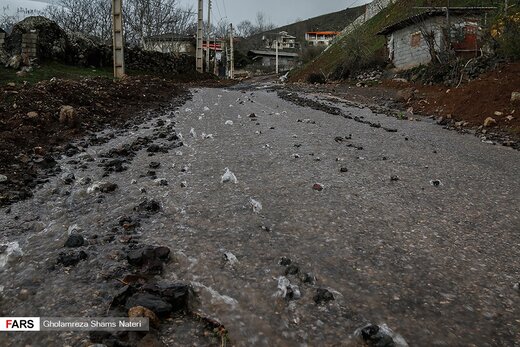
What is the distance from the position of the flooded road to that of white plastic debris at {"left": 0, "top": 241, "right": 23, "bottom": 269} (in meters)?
0.01

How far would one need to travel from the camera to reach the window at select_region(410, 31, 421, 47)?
75.1 feet

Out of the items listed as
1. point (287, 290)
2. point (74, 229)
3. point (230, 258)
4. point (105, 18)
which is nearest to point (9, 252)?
point (74, 229)

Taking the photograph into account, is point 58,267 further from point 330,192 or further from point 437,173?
point 437,173

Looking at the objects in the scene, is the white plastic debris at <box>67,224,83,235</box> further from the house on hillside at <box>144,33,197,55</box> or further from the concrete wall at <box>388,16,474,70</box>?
the house on hillside at <box>144,33,197,55</box>

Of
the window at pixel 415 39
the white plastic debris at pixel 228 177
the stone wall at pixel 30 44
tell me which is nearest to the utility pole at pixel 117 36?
the stone wall at pixel 30 44

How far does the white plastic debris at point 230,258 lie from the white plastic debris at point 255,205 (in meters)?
0.77

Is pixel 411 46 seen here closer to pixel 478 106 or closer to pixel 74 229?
pixel 478 106

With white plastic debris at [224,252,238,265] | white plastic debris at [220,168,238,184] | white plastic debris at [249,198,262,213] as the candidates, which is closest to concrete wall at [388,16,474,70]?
→ white plastic debris at [220,168,238,184]

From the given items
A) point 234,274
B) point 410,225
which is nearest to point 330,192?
point 410,225

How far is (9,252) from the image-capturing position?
237 centimetres

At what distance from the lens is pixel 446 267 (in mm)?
2396

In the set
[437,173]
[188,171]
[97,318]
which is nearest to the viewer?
[97,318]

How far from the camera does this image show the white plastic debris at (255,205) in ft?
10.5

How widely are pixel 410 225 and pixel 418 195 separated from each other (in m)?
0.83
